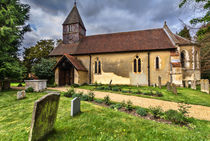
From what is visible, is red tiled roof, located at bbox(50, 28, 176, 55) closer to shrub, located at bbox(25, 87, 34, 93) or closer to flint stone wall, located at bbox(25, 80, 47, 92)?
flint stone wall, located at bbox(25, 80, 47, 92)

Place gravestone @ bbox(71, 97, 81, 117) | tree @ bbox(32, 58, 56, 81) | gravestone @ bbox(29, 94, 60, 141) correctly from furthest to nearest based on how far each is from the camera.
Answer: tree @ bbox(32, 58, 56, 81) → gravestone @ bbox(71, 97, 81, 117) → gravestone @ bbox(29, 94, 60, 141)

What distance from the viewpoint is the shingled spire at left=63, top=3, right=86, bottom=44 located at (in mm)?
19703

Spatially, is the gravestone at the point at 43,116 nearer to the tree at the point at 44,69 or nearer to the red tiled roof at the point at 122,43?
the red tiled roof at the point at 122,43

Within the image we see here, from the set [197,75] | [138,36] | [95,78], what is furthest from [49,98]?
[197,75]

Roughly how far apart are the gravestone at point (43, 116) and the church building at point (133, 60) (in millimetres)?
11660

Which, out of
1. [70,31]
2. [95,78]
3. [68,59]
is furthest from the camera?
[70,31]

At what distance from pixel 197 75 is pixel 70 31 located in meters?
23.3

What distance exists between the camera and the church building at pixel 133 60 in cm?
1430

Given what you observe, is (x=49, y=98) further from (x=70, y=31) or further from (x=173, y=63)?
(x=70, y=31)

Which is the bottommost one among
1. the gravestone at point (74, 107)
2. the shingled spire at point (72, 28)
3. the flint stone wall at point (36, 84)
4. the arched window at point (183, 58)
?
the gravestone at point (74, 107)

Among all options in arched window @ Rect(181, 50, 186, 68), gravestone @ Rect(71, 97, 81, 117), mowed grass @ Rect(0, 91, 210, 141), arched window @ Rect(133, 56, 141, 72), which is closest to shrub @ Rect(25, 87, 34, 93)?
mowed grass @ Rect(0, 91, 210, 141)

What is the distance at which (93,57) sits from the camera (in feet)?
56.2

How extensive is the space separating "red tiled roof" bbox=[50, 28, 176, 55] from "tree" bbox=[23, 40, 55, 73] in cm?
707

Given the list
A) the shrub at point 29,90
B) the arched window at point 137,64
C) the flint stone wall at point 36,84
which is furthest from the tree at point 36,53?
the arched window at point 137,64
